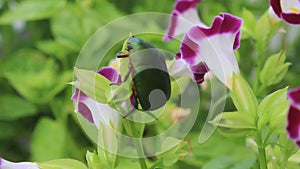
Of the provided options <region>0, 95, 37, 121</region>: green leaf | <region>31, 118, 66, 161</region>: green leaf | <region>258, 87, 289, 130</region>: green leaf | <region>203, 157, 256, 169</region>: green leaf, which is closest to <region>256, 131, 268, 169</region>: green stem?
<region>258, 87, 289, 130</region>: green leaf

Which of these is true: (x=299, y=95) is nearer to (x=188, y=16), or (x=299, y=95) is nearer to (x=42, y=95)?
(x=188, y=16)

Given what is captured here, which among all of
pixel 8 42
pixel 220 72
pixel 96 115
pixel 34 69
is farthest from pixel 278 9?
pixel 8 42

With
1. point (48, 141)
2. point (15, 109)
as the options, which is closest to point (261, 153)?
point (48, 141)

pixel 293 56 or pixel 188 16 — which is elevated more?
pixel 188 16

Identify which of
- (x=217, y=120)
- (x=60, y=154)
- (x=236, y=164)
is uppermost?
(x=217, y=120)

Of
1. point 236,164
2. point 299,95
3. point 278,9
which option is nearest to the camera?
point 299,95

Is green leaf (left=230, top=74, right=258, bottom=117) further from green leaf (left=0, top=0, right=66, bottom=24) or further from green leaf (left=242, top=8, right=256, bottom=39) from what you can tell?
green leaf (left=0, top=0, right=66, bottom=24)

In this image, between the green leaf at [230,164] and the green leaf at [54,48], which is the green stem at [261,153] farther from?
the green leaf at [54,48]
